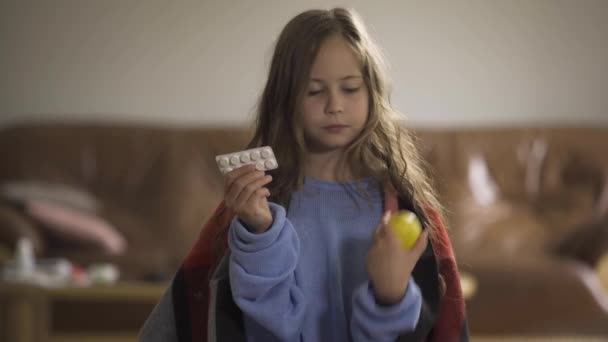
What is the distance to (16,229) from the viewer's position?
10.5 ft

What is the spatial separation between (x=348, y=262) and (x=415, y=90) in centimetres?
318

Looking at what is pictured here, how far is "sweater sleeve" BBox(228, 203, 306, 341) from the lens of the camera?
42.6 inches

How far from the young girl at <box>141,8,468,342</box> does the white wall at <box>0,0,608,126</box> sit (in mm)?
2929

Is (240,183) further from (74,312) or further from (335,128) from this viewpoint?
(74,312)

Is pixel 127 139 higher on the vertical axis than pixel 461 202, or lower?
higher

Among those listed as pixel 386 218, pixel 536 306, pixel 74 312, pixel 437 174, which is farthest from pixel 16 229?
pixel 386 218

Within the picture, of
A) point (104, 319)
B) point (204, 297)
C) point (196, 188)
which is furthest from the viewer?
point (196, 188)

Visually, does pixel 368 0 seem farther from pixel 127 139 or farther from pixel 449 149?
pixel 127 139

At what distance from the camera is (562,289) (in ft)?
10.2

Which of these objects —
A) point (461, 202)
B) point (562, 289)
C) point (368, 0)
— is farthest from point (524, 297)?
point (368, 0)

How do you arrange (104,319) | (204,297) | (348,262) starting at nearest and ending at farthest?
(348,262) < (204,297) < (104,319)

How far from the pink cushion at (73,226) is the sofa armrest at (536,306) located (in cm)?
129

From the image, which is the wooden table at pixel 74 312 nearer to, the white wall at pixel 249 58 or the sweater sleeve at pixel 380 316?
the white wall at pixel 249 58

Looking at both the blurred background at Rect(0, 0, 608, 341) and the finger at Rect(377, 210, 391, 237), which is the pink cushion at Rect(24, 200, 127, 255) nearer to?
the blurred background at Rect(0, 0, 608, 341)
